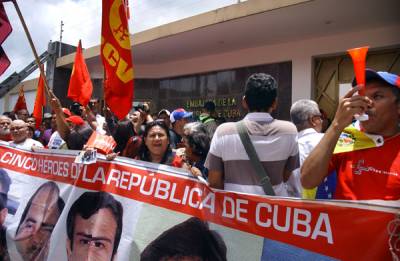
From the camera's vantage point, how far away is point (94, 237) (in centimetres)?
252

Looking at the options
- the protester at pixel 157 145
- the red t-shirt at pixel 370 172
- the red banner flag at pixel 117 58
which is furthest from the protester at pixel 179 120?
the red t-shirt at pixel 370 172

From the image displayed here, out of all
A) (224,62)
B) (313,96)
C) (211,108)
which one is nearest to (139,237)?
(211,108)

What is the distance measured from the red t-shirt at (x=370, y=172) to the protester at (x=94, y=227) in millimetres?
1439

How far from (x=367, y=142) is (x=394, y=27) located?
6.26m

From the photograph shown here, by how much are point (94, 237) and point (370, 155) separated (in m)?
1.82

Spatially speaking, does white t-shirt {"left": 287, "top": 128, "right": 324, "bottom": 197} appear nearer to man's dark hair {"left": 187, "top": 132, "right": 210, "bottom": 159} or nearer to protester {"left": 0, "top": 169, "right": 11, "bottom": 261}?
man's dark hair {"left": 187, "top": 132, "right": 210, "bottom": 159}

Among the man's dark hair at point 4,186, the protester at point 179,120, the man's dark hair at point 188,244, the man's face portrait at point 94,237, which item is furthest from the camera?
the protester at point 179,120

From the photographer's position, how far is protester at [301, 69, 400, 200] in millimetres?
1587

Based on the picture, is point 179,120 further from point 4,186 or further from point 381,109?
point 381,109

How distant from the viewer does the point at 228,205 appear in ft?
6.59

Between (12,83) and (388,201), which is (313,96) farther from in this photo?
(12,83)

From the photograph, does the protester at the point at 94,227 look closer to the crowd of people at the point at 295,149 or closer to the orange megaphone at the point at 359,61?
the crowd of people at the point at 295,149

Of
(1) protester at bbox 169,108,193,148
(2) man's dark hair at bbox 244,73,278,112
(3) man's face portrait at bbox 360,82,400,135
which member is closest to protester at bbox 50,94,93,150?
(1) protester at bbox 169,108,193,148

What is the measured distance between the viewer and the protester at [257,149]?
2096 millimetres
